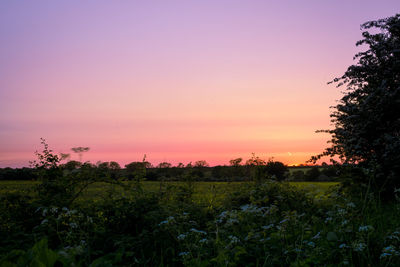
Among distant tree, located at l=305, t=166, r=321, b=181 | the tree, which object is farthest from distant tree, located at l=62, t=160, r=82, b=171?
distant tree, located at l=305, t=166, r=321, b=181

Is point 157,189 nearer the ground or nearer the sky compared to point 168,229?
nearer the sky

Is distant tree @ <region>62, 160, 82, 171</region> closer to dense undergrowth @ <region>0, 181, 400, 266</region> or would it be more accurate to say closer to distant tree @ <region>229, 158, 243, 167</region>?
dense undergrowth @ <region>0, 181, 400, 266</region>

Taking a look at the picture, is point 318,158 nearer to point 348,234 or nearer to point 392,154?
point 392,154

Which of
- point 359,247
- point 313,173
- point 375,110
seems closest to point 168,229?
point 359,247

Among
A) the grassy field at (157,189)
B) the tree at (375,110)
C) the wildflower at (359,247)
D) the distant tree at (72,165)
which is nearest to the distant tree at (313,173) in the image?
the tree at (375,110)

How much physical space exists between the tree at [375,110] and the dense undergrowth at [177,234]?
3.06 m

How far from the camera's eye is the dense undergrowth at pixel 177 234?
13.9ft

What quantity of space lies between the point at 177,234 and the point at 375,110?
930 centimetres

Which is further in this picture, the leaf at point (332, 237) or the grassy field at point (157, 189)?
the grassy field at point (157, 189)

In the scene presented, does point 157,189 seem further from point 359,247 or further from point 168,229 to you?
point 359,247

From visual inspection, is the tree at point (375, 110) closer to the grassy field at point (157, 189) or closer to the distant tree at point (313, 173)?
the grassy field at point (157, 189)

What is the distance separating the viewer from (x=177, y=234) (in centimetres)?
578

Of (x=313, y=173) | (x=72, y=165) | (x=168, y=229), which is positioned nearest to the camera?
(x=168, y=229)

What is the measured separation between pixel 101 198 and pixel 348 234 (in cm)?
529
